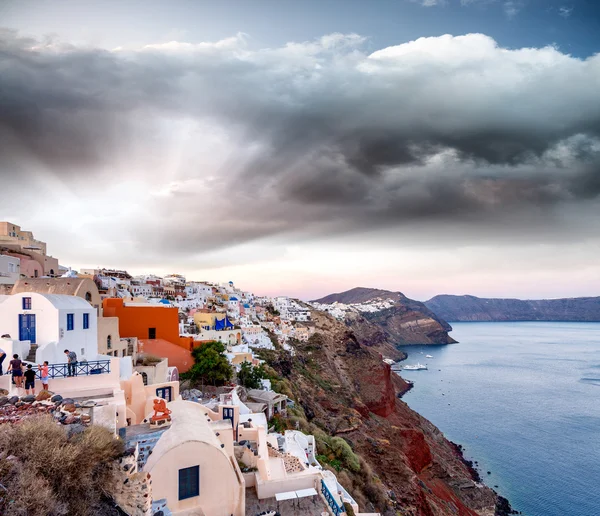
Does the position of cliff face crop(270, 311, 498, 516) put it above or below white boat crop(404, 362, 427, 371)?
above

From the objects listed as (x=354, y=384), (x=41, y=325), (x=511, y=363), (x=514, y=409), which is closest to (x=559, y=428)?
(x=514, y=409)

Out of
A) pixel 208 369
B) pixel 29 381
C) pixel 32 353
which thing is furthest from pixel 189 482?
pixel 208 369

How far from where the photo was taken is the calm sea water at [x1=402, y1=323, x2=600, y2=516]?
3384 cm

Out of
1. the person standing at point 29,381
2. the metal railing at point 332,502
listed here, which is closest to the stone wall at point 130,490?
the person standing at point 29,381

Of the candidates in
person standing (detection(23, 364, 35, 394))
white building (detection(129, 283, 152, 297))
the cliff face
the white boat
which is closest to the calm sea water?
the white boat

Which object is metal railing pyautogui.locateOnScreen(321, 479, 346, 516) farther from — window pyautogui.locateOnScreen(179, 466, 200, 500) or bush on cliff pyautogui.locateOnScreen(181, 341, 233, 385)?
bush on cliff pyautogui.locateOnScreen(181, 341, 233, 385)

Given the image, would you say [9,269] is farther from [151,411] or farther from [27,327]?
[151,411]

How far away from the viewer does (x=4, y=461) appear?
184 inches

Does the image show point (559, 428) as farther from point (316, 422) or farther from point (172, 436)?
point (172, 436)

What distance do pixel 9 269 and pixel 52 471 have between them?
70.3 ft

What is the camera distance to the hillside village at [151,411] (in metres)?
8.01

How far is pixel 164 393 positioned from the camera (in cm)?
1283

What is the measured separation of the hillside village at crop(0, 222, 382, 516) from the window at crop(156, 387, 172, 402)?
1.3 inches

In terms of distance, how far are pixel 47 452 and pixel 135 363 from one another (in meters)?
13.9
